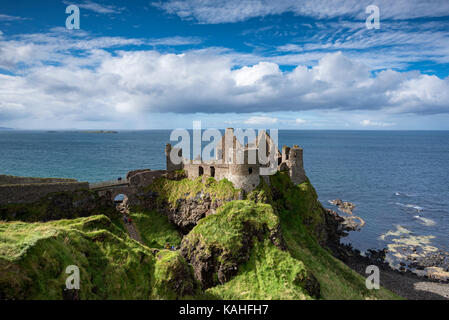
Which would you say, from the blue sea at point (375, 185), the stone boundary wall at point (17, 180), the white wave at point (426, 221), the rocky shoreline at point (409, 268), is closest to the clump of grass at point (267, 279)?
the rocky shoreline at point (409, 268)

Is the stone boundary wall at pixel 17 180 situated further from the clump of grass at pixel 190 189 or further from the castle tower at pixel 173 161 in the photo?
the castle tower at pixel 173 161

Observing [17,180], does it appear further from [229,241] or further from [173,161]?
[229,241]

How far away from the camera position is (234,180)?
39.9 m

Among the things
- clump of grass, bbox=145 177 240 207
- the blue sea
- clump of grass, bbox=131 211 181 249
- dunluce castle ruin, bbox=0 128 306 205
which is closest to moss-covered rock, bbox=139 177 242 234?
clump of grass, bbox=145 177 240 207

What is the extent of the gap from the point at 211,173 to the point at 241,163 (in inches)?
285

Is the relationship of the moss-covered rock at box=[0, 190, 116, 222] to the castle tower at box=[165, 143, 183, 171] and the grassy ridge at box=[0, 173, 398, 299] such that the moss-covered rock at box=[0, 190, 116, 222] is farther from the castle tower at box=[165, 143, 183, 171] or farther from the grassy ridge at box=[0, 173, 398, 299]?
the castle tower at box=[165, 143, 183, 171]

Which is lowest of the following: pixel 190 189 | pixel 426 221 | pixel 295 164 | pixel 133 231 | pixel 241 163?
pixel 426 221

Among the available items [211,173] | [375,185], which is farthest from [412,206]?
[211,173]

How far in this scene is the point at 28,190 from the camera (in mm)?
36156

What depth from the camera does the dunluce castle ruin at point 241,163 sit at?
39.1 meters

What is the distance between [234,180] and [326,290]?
19.4 m
